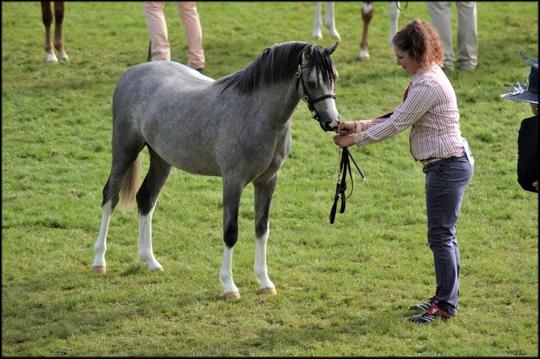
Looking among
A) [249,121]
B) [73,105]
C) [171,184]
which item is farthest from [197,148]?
[73,105]

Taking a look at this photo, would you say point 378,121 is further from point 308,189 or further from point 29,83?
point 29,83

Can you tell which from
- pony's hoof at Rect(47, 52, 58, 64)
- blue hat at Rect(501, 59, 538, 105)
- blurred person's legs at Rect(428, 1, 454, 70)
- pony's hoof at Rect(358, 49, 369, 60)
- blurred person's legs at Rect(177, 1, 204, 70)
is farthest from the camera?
pony's hoof at Rect(358, 49, 369, 60)

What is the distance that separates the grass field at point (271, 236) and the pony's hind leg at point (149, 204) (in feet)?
0.42

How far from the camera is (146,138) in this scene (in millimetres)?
7883

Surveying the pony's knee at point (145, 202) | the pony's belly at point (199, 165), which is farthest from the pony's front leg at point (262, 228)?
the pony's knee at point (145, 202)

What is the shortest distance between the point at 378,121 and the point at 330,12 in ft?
25.6

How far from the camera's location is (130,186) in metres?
8.30

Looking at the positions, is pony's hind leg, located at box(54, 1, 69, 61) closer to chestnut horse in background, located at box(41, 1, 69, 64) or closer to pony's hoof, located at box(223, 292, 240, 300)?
chestnut horse in background, located at box(41, 1, 69, 64)

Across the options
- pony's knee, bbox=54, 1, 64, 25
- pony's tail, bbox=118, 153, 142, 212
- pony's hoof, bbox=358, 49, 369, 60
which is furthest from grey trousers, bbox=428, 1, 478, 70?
pony's tail, bbox=118, 153, 142, 212

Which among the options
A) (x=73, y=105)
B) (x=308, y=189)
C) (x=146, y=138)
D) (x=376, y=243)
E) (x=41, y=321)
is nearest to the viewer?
(x=41, y=321)

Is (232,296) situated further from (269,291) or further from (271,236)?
(271,236)

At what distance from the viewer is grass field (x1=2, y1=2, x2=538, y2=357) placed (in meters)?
6.82

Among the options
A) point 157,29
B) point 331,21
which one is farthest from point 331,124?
point 331,21

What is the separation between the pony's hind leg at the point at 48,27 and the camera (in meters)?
13.4
